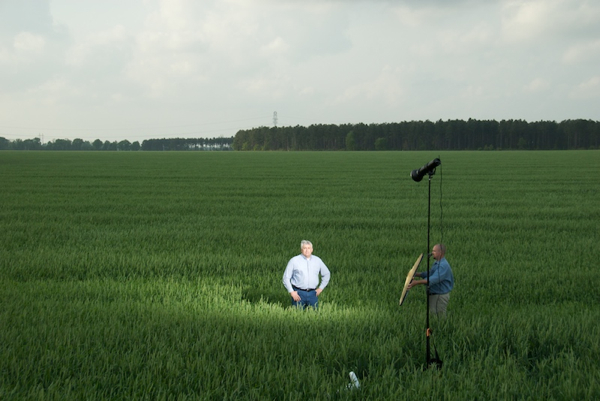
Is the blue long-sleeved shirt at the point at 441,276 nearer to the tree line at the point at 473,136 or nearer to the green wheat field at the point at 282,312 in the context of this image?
the green wheat field at the point at 282,312

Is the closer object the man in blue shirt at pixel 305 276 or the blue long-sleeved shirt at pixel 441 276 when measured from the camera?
the blue long-sleeved shirt at pixel 441 276

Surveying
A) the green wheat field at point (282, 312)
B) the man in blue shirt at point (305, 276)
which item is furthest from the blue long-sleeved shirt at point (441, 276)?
the man in blue shirt at point (305, 276)

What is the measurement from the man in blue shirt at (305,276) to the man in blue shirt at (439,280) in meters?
1.20

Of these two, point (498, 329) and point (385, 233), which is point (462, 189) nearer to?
point (385, 233)

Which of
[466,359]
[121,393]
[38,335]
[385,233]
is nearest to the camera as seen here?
[121,393]

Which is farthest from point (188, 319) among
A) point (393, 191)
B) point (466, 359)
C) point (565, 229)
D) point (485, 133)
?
point (485, 133)

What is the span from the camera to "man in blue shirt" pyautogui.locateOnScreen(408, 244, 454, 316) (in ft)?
17.8

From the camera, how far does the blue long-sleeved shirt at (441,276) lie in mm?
5496

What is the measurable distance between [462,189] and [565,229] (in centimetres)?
1275

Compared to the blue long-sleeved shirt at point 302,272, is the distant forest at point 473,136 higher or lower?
higher

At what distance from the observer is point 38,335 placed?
5648 millimetres

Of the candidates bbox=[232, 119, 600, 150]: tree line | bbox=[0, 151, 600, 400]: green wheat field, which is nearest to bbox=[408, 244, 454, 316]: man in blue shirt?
bbox=[0, 151, 600, 400]: green wheat field

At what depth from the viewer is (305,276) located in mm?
6242

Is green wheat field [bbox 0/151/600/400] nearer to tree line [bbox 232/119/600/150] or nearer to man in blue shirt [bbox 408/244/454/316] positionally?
man in blue shirt [bbox 408/244/454/316]
